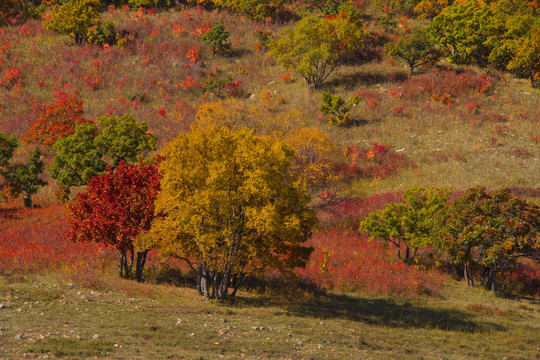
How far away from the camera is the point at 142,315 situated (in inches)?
753

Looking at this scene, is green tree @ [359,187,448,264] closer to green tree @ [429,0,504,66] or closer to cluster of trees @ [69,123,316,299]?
cluster of trees @ [69,123,316,299]

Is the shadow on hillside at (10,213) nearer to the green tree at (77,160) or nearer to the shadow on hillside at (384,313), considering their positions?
the green tree at (77,160)

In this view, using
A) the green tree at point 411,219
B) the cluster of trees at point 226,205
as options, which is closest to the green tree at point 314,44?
the green tree at point 411,219

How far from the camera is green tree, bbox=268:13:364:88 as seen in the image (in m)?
56.1

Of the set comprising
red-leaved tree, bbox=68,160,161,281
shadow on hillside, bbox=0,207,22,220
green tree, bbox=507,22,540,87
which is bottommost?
shadow on hillside, bbox=0,207,22,220

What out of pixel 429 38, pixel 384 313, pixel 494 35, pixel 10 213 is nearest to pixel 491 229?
pixel 384 313

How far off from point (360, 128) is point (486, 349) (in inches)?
1382

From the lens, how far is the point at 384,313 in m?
23.8

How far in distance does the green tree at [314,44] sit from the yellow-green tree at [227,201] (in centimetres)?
3729

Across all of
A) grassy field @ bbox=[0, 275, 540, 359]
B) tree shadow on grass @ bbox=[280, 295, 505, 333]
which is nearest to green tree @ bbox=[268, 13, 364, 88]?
grassy field @ bbox=[0, 275, 540, 359]

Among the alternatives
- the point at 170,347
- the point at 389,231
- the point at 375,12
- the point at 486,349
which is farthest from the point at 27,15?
the point at 486,349

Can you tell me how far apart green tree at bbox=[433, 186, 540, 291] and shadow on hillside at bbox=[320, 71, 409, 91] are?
33.9 metres

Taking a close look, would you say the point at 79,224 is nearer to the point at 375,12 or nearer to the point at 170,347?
the point at 170,347

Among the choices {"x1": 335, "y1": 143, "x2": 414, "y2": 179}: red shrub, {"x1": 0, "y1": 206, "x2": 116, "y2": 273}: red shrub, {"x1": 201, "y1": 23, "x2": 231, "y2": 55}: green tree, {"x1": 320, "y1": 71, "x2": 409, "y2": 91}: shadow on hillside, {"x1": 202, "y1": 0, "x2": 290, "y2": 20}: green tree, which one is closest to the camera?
{"x1": 0, "y1": 206, "x2": 116, "y2": 273}: red shrub
